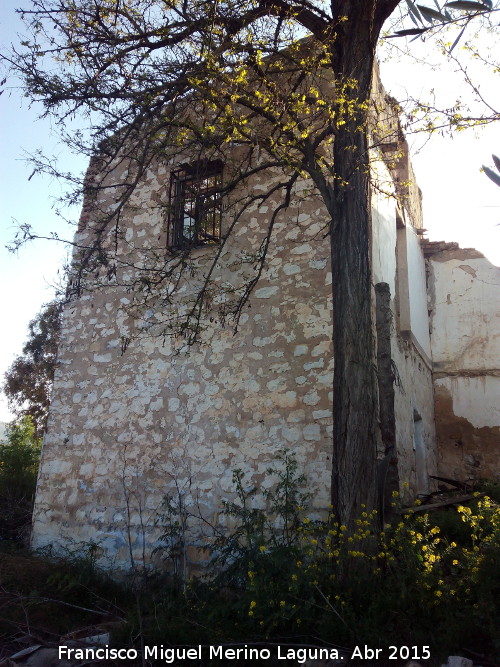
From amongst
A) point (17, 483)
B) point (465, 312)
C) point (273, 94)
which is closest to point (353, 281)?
point (273, 94)

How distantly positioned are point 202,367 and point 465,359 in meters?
5.87

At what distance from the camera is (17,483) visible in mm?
9227

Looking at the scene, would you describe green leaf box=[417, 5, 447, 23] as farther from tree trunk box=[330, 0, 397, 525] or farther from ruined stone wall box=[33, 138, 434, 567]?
ruined stone wall box=[33, 138, 434, 567]

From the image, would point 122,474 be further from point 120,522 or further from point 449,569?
point 449,569

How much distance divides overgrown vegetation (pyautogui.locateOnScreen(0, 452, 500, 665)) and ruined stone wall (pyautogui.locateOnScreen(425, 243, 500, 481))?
4476 millimetres

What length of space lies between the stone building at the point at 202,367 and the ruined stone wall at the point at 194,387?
2 centimetres

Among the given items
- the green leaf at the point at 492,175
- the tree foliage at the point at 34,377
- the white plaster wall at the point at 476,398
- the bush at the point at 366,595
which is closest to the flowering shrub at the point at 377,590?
the bush at the point at 366,595

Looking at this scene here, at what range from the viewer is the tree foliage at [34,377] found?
13.1 metres

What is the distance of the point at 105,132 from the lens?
5762mm

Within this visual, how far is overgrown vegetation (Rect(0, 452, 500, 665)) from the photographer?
11.5 feet

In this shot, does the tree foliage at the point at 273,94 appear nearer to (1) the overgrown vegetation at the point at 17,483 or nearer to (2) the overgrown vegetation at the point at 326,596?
(2) the overgrown vegetation at the point at 326,596

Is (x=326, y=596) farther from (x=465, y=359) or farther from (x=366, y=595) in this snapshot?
(x=465, y=359)

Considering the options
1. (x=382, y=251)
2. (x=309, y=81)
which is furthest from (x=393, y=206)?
(x=309, y=81)

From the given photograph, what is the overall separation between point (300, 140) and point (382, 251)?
2.36 metres
